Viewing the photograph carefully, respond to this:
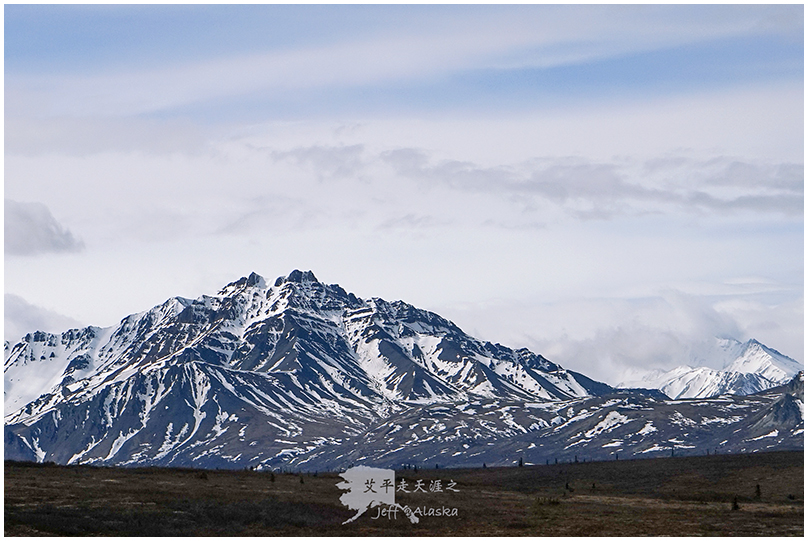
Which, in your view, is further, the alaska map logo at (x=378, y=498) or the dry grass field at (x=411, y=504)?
the alaska map logo at (x=378, y=498)

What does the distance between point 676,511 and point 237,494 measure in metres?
37.1

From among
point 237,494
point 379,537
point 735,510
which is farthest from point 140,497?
point 735,510

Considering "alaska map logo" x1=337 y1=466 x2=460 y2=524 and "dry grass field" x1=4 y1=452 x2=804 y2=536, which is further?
"alaska map logo" x1=337 y1=466 x2=460 y2=524

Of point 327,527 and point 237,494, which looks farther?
point 237,494

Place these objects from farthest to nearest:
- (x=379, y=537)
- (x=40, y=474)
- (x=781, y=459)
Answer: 1. (x=781, y=459)
2. (x=40, y=474)
3. (x=379, y=537)

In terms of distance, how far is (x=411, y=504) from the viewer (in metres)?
88.1

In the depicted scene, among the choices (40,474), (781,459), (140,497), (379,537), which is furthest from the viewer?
(781,459)

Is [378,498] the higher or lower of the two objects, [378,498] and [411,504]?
the higher

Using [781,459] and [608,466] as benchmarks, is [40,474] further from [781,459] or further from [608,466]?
[781,459]

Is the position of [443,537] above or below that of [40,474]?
below

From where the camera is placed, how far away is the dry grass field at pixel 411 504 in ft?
250

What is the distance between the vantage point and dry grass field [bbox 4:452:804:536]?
7625cm

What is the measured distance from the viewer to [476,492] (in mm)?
103250

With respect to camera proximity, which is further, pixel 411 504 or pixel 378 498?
pixel 411 504
